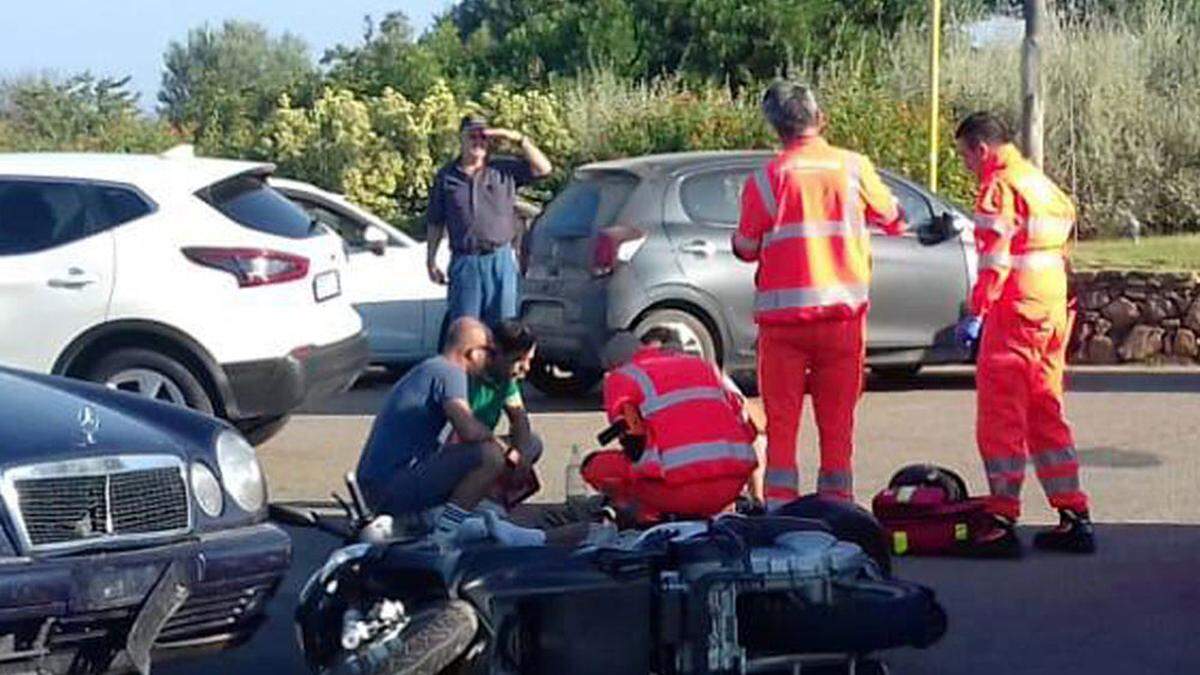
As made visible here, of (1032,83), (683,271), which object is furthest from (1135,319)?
(683,271)

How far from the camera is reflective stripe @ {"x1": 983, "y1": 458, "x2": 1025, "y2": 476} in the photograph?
9.80 m

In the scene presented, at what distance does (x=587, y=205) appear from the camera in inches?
593

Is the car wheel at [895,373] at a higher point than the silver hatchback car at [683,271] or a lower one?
lower

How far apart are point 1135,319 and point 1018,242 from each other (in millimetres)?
7615

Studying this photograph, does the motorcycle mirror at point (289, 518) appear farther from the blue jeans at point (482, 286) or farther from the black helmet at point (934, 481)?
the blue jeans at point (482, 286)

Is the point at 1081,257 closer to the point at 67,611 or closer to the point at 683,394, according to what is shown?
the point at 683,394

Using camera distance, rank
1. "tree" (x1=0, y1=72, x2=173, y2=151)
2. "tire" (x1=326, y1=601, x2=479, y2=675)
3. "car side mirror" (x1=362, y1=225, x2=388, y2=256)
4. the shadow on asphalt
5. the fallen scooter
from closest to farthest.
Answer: "tire" (x1=326, y1=601, x2=479, y2=675) < the fallen scooter < the shadow on asphalt < "car side mirror" (x1=362, y1=225, x2=388, y2=256) < "tree" (x1=0, y1=72, x2=173, y2=151)

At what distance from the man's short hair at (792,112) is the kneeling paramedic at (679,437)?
3.64 ft

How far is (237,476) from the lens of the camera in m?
7.45

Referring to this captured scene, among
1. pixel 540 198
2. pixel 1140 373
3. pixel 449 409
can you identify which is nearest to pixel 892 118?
pixel 540 198

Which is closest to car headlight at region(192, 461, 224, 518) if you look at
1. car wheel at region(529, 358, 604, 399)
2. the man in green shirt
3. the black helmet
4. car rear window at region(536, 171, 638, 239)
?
the man in green shirt

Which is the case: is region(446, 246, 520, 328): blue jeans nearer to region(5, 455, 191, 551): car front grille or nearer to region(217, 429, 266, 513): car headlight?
region(217, 429, 266, 513): car headlight

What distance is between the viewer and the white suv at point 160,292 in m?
11.7

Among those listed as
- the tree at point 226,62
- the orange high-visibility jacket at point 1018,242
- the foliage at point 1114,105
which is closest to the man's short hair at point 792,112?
the orange high-visibility jacket at point 1018,242
